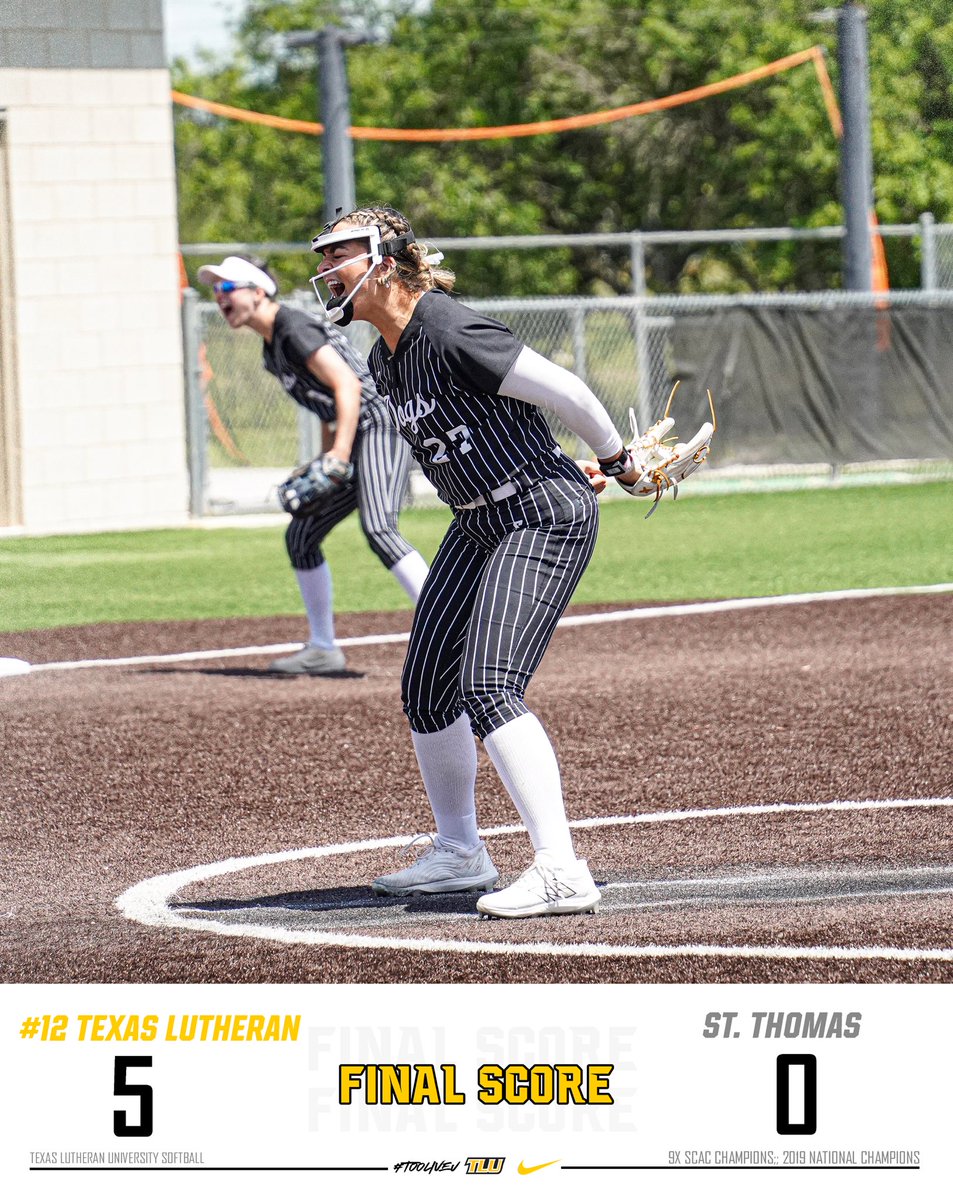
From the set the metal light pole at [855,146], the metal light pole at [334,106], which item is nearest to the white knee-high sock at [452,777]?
the metal light pole at [334,106]

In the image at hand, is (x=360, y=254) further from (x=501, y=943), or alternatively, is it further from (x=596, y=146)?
(x=596, y=146)

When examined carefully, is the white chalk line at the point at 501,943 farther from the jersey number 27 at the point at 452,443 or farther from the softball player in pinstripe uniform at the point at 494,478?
the jersey number 27 at the point at 452,443

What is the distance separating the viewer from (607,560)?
1617 centimetres

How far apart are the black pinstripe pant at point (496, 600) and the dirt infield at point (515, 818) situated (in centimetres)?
60

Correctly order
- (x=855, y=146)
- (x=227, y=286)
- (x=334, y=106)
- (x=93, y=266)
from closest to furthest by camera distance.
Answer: (x=227, y=286) → (x=93, y=266) → (x=334, y=106) → (x=855, y=146)

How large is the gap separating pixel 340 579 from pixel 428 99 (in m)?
31.3

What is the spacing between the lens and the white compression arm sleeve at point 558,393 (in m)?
5.05

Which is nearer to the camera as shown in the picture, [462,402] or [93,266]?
[462,402]
